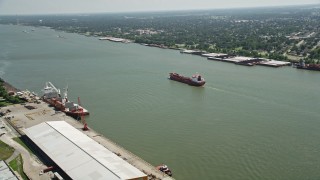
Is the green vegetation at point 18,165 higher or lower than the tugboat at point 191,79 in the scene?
lower

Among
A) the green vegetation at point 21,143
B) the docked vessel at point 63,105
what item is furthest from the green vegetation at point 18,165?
the docked vessel at point 63,105

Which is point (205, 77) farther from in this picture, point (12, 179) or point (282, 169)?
point (12, 179)

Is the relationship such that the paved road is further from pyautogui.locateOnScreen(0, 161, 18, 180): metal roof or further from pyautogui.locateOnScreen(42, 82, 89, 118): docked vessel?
pyautogui.locateOnScreen(42, 82, 89, 118): docked vessel

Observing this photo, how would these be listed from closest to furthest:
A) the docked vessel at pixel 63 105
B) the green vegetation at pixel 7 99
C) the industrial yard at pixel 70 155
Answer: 1. the industrial yard at pixel 70 155
2. the docked vessel at pixel 63 105
3. the green vegetation at pixel 7 99

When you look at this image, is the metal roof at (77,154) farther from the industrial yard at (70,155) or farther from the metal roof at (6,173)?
the metal roof at (6,173)

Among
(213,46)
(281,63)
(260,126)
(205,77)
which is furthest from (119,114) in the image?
(213,46)

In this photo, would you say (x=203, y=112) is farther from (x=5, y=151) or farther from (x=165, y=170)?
(x=5, y=151)
